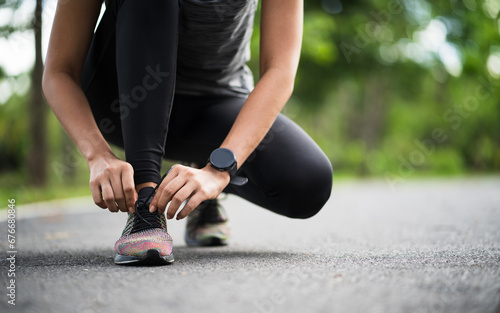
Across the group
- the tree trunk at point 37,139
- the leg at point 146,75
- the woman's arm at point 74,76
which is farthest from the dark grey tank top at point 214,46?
the tree trunk at point 37,139

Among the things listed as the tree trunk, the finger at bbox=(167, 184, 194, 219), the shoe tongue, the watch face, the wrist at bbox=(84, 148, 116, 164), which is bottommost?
the tree trunk

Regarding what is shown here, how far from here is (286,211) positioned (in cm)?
184

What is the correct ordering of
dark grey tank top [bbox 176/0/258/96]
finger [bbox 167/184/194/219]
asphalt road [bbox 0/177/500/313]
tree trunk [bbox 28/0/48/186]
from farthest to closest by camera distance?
tree trunk [bbox 28/0/48/186]
dark grey tank top [bbox 176/0/258/96]
finger [bbox 167/184/194/219]
asphalt road [bbox 0/177/500/313]

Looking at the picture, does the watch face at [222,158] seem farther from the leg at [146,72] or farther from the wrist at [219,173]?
the leg at [146,72]

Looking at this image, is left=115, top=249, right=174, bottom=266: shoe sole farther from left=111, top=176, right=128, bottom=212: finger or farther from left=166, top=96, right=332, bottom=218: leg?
left=166, top=96, right=332, bottom=218: leg

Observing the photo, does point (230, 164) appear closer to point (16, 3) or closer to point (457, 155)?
point (16, 3)

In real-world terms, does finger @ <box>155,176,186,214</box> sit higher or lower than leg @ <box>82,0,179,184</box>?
lower

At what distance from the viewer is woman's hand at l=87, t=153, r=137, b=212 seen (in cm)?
133

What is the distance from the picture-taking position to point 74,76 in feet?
5.34

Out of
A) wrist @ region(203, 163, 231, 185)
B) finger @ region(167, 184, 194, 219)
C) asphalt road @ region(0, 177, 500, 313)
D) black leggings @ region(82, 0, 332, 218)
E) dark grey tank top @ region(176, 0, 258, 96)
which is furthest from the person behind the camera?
dark grey tank top @ region(176, 0, 258, 96)

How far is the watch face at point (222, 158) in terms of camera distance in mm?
1380

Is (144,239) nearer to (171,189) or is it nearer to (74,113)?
(171,189)

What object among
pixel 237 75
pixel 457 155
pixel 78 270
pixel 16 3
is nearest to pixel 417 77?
pixel 457 155

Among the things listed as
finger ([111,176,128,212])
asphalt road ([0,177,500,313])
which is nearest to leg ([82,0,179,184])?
finger ([111,176,128,212])
